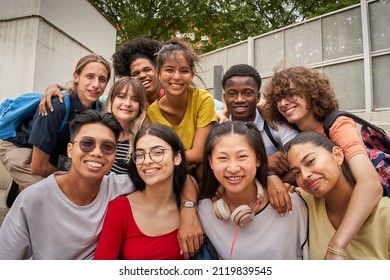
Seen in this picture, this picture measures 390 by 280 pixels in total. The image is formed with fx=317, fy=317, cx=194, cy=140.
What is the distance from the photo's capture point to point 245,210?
1841 mm

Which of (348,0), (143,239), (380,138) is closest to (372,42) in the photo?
(348,0)

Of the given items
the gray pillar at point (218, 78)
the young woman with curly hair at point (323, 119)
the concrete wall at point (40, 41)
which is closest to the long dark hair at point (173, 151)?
the young woman with curly hair at point (323, 119)

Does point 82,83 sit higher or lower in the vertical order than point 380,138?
higher

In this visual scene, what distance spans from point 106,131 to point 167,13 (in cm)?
1010

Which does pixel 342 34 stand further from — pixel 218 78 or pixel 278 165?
pixel 278 165

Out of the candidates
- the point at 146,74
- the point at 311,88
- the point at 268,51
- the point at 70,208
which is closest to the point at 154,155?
the point at 70,208

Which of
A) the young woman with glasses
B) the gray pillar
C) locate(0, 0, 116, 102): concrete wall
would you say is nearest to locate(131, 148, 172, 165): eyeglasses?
the young woman with glasses

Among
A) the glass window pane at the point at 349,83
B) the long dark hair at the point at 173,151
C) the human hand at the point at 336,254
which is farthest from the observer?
the glass window pane at the point at 349,83

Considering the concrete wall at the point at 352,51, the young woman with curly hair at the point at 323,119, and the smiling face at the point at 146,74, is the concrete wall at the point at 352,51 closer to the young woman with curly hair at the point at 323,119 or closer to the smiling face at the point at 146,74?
the smiling face at the point at 146,74

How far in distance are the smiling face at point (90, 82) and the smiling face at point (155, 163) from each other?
0.81 m

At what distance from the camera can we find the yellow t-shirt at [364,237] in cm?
179

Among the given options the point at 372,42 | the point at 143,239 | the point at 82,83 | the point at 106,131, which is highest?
the point at 372,42
